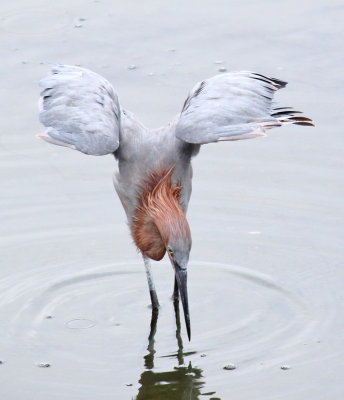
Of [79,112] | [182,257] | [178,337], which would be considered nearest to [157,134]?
[79,112]

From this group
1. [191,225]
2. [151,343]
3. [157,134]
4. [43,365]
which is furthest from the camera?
[191,225]

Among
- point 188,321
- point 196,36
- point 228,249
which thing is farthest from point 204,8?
point 188,321

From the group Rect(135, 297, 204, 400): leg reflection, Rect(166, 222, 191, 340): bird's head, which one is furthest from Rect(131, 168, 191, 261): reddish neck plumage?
Rect(135, 297, 204, 400): leg reflection

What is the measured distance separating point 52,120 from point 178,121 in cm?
91

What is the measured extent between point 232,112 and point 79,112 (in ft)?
3.63

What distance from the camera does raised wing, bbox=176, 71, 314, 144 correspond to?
24.3 ft

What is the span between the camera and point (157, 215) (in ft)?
25.2

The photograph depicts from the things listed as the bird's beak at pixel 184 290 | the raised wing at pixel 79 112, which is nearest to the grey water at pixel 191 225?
the bird's beak at pixel 184 290

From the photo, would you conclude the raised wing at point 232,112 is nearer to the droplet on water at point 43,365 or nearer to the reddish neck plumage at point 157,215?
the reddish neck plumage at point 157,215

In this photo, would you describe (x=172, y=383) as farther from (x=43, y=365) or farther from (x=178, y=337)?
(x=43, y=365)

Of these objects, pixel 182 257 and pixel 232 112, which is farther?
pixel 232 112

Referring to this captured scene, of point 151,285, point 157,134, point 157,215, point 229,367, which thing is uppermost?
point 157,134

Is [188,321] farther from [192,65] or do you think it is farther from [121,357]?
[192,65]

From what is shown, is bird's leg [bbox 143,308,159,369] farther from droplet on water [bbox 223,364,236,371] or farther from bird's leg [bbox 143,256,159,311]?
droplet on water [bbox 223,364,236,371]
